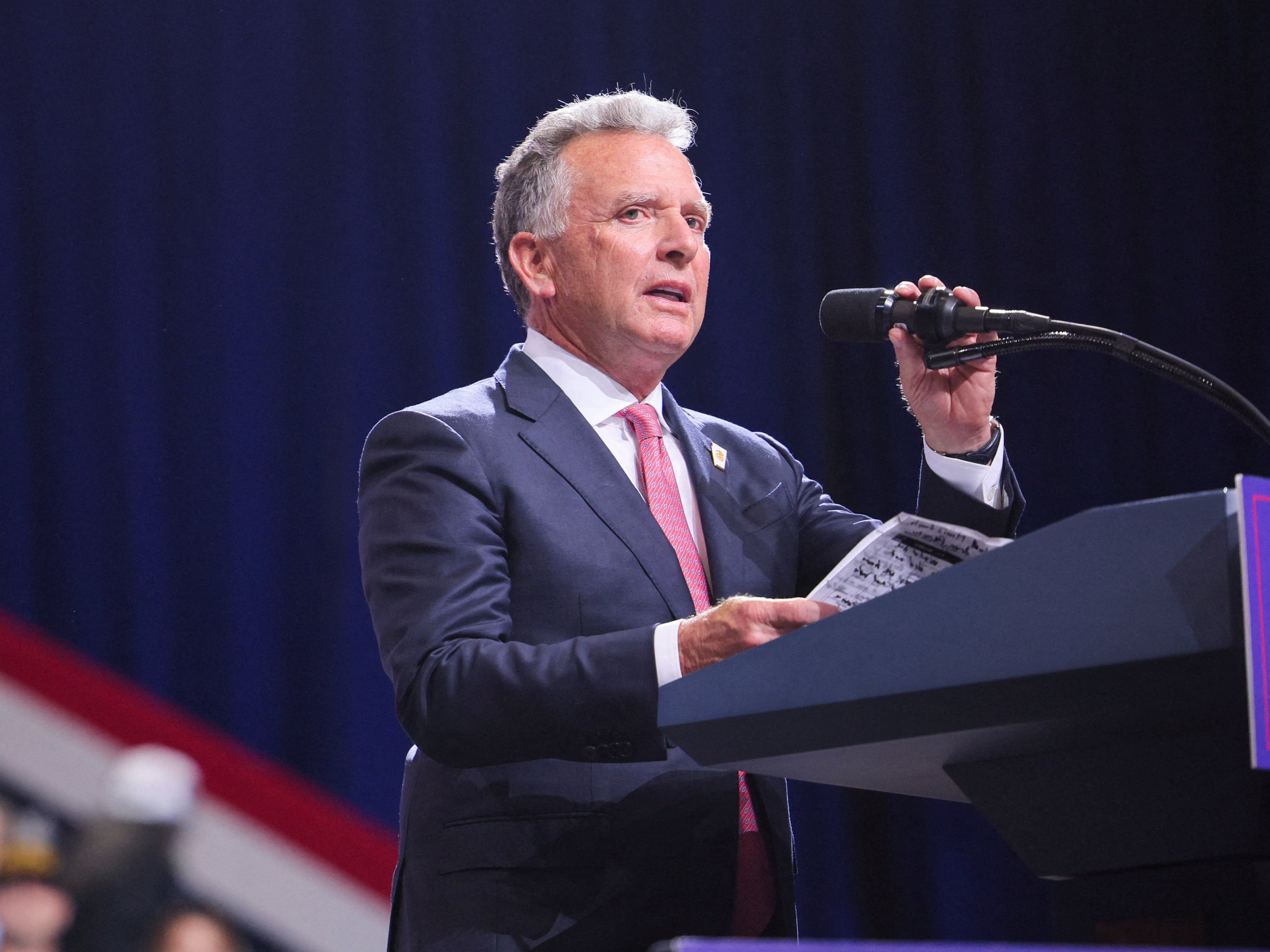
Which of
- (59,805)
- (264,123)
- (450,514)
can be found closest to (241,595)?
A: (59,805)

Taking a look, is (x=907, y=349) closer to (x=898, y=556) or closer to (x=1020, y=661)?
(x=898, y=556)

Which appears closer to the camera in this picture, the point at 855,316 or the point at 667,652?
the point at 667,652

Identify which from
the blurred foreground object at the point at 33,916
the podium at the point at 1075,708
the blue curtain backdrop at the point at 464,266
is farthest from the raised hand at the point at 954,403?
the blue curtain backdrop at the point at 464,266

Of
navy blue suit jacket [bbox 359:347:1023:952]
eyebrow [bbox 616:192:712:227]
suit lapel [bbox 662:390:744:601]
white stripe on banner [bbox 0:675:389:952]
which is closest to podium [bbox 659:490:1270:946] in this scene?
navy blue suit jacket [bbox 359:347:1023:952]

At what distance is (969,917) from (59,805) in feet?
6.02

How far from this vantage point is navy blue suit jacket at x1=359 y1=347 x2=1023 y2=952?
45.7 inches

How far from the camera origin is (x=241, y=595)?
2707 mm

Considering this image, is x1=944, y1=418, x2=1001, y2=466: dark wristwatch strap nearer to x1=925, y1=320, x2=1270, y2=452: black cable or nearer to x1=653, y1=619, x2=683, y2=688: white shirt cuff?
x1=925, y1=320, x2=1270, y2=452: black cable

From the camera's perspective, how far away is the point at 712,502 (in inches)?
62.8

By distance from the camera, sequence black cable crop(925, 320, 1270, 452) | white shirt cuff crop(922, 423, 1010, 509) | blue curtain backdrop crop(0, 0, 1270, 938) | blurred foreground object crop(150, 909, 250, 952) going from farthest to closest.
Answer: blue curtain backdrop crop(0, 0, 1270, 938) < blurred foreground object crop(150, 909, 250, 952) < white shirt cuff crop(922, 423, 1010, 509) < black cable crop(925, 320, 1270, 452)

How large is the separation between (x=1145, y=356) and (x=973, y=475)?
0.31m

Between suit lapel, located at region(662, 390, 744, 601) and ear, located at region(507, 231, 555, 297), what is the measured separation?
0.74 feet

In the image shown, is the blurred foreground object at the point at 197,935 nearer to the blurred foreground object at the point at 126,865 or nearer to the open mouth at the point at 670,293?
the blurred foreground object at the point at 126,865

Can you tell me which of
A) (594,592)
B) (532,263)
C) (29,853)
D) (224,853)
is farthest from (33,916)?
(532,263)
